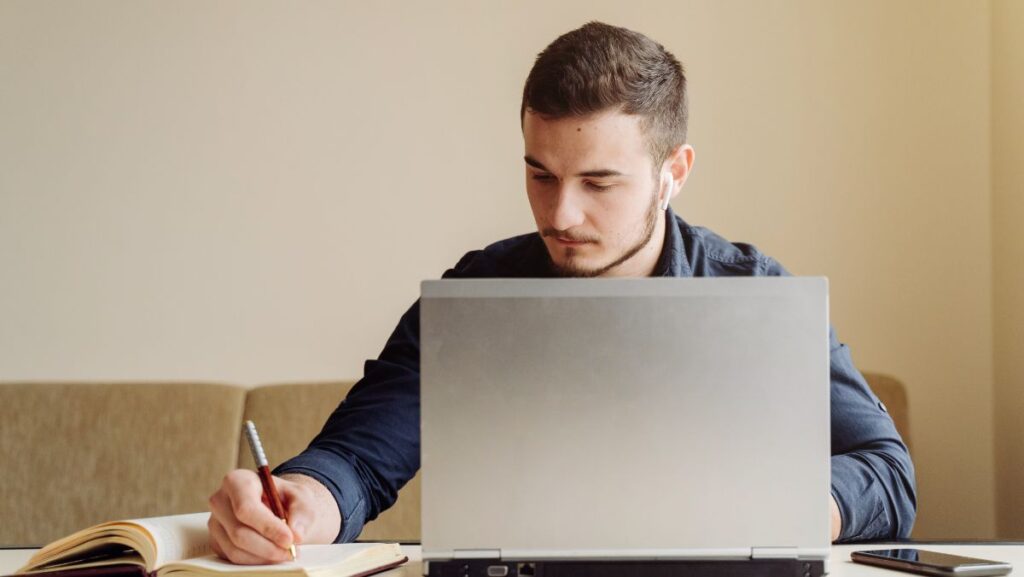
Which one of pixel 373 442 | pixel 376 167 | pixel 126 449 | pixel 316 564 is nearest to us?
pixel 316 564

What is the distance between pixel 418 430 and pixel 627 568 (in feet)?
2.12

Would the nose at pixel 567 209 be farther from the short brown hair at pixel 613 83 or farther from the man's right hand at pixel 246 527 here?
the man's right hand at pixel 246 527

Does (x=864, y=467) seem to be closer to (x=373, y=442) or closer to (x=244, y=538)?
(x=373, y=442)

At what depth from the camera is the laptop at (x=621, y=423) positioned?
0.75 meters

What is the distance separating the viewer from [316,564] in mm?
862

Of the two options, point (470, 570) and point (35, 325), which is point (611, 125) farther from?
point (35, 325)

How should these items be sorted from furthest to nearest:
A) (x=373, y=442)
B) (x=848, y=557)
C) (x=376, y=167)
→ (x=376, y=167), (x=373, y=442), (x=848, y=557)

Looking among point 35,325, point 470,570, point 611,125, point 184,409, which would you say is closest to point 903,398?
point 611,125

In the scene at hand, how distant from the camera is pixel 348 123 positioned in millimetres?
2359

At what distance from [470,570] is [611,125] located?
701mm

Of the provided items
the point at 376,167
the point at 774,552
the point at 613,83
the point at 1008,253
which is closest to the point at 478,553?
the point at 774,552

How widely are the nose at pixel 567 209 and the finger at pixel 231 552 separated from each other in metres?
0.57

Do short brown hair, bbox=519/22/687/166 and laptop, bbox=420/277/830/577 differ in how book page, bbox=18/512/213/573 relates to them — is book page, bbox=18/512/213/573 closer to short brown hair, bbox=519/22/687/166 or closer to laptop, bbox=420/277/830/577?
laptop, bbox=420/277/830/577

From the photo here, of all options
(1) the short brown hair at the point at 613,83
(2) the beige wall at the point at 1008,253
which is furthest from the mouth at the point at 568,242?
(2) the beige wall at the point at 1008,253
